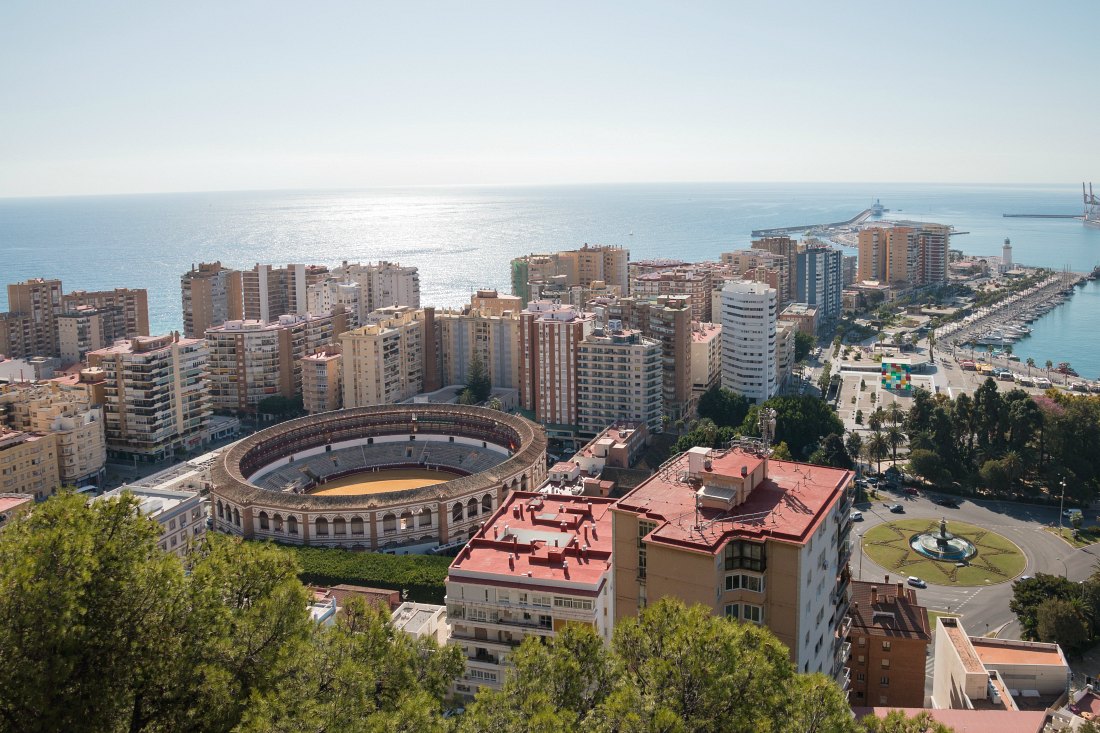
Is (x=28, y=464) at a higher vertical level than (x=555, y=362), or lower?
lower

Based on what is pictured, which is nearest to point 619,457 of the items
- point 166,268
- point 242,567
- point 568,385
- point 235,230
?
point 568,385

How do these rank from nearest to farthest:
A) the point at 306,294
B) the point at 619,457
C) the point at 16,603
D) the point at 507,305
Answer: the point at 16,603, the point at 619,457, the point at 507,305, the point at 306,294

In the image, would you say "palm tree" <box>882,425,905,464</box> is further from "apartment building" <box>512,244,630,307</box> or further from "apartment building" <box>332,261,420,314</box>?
"apartment building" <box>332,261,420,314</box>

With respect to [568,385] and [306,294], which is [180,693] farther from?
[306,294]

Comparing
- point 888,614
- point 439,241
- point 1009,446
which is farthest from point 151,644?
point 439,241

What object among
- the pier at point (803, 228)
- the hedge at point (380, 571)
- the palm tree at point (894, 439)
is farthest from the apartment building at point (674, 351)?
the pier at point (803, 228)

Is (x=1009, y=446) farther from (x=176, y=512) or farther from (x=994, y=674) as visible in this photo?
(x=176, y=512)

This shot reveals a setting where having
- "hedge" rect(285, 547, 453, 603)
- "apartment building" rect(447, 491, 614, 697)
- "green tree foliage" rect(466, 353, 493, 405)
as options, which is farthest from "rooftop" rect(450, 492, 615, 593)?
"green tree foliage" rect(466, 353, 493, 405)
